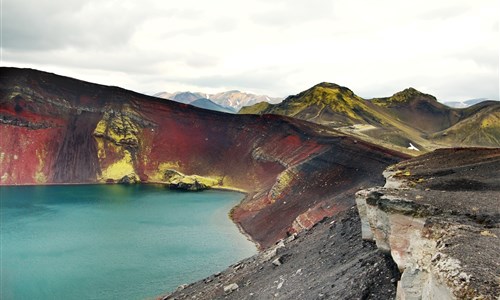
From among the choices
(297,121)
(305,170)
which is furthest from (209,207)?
(297,121)

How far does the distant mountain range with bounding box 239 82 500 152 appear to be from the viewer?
395 feet

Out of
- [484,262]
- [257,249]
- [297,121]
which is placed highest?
[297,121]

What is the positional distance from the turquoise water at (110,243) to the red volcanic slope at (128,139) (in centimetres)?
1198

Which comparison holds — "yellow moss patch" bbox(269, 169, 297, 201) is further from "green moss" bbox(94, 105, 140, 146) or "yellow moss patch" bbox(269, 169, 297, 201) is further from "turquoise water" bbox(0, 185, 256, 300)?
"green moss" bbox(94, 105, 140, 146)

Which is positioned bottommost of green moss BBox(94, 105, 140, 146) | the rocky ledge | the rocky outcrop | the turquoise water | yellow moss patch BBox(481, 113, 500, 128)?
the turquoise water

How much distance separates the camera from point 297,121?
8619 centimetres

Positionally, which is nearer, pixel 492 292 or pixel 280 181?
Answer: pixel 492 292

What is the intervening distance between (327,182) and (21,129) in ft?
224

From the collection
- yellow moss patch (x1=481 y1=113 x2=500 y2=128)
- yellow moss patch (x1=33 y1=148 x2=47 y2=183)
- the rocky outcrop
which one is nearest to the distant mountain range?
yellow moss patch (x1=481 y1=113 x2=500 y2=128)

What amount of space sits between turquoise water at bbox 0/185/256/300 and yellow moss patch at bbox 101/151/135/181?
14065 mm

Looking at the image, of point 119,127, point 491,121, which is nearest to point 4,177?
point 119,127

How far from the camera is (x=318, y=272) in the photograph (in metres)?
20.2

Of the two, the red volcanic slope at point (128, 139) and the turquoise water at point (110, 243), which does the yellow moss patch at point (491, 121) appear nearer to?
the red volcanic slope at point (128, 139)

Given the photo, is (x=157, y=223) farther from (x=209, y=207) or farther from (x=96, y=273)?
(x=96, y=273)
